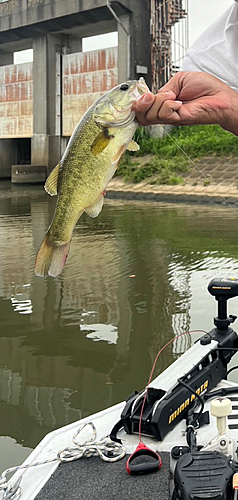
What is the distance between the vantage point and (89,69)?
89.1ft

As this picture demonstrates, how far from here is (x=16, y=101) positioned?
102ft

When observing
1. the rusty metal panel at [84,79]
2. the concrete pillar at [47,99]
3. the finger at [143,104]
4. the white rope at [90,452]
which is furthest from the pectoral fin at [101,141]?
the concrete pillar at [47,99]

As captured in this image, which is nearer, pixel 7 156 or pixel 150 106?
pixel 150 106

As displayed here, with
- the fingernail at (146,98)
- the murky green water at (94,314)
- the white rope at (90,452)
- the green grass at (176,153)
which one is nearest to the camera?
the fingernail at (146,98)

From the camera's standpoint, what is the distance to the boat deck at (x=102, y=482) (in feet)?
8.21

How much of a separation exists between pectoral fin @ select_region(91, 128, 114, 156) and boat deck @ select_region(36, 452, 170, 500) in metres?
1.48

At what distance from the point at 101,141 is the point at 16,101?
99.8ft

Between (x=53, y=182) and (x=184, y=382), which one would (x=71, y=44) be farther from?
(x=53, y=182)

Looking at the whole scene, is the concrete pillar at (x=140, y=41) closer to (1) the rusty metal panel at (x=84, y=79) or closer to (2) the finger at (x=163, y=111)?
(1) the rusty metal panel at (x=84, y=79)

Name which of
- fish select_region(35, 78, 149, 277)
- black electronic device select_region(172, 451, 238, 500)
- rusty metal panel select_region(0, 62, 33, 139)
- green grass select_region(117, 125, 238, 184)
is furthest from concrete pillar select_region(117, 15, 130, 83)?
black electronic device select_region(172, 451, 238, 500)

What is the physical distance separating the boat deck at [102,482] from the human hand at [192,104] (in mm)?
1543

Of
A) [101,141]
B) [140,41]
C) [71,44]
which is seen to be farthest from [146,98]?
[71,44]

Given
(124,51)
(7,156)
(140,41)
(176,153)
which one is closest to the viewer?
(176,153)

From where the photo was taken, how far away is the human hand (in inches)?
76.8
